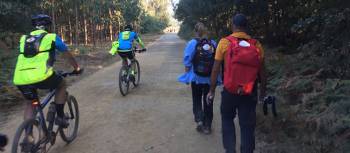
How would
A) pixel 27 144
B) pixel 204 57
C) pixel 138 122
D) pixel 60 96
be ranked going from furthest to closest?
1. pixel 138 122
2. pixel 204 57
3. pixel 60 96
4. pixel 27 144

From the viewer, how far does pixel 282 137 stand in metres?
6.07

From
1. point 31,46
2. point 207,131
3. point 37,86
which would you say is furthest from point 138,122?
point 31,46

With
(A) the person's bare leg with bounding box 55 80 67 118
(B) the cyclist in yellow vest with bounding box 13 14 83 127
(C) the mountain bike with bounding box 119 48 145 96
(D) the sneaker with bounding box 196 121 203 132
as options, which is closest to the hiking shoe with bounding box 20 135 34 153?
(B) the cyclist in yellow vest with bounding box 13 14 83 127

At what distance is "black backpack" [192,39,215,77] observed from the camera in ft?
20.1

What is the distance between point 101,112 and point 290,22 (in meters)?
8.49

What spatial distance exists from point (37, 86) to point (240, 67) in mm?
2557

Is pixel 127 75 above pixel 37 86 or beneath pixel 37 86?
beneath

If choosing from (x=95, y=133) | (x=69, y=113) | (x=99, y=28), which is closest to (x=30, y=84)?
(x=69, y=113)

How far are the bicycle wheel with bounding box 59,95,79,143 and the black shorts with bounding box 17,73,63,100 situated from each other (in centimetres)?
89

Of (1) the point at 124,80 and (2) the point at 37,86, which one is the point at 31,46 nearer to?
(2) the point at 37,86

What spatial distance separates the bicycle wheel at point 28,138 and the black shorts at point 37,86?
34 cm

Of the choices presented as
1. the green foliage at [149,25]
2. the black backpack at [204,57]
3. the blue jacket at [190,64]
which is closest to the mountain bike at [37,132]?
the blue jacket at [190,64]

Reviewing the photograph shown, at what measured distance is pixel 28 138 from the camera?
16.2ft

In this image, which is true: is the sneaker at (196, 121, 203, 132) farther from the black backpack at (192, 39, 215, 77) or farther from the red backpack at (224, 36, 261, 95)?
the red backpack at (224, 36, 261, 95)
